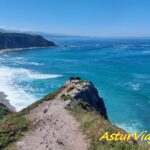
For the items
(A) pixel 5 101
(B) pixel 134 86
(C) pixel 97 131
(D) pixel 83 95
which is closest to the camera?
(C) pixel 97 131

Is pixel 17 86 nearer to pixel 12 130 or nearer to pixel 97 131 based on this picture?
pixel 12 130

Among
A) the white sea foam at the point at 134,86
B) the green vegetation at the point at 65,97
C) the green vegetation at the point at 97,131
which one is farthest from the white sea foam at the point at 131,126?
the white sea foam at the point at 134,86

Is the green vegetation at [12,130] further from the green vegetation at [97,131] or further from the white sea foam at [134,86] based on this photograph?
the white sea foam at [134,86]

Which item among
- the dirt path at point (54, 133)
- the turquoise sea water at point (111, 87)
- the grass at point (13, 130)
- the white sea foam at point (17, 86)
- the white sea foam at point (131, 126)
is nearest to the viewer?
the dirt path at point (54, 133)

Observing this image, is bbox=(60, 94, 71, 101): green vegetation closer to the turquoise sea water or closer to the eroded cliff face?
the eroded cliff face

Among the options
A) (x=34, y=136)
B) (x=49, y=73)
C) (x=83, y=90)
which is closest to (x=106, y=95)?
(x=83, y=90)

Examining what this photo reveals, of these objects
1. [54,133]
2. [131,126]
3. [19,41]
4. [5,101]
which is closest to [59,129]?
[54,133]

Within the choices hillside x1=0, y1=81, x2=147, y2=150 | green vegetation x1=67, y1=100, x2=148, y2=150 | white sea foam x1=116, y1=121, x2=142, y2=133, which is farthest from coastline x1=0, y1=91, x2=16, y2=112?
green vegetation x1=67, y1=100, x2=148, y2=150

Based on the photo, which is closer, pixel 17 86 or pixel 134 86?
pixel 134 86
